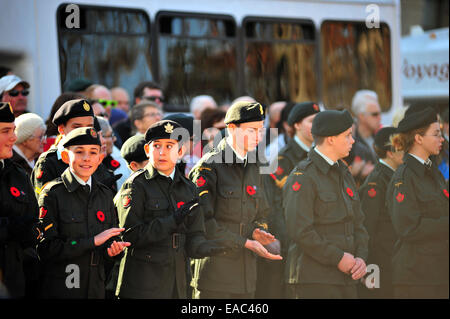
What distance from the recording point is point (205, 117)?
7.41 metres

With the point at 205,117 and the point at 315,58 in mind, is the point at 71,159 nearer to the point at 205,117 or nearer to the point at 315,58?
the point at 205,117

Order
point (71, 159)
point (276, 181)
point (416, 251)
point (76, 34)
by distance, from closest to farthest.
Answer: point (71, 159) < point (416, 251) < point (276, 181) < point (76, 34)

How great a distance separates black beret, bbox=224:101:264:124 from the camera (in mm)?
5508

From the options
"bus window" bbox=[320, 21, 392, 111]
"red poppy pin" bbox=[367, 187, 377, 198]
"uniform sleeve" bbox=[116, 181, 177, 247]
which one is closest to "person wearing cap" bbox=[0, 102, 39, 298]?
"uniform sleeve" bbox=[116, 181, 177, 247]

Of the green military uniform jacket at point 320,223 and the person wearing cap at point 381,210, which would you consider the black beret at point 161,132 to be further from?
the person wearing cap at point 381,210

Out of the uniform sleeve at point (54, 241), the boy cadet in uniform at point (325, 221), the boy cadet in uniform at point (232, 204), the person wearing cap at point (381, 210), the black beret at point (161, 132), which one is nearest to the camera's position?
the uniform sleeve at point (54, 241)

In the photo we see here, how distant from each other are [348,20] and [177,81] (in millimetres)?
2808

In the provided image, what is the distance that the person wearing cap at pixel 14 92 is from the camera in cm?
662

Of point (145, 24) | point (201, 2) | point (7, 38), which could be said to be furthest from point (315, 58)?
point (7, 38)

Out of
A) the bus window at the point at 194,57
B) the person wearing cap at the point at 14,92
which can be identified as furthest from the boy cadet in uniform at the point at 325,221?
the bus window at the point at 194,57

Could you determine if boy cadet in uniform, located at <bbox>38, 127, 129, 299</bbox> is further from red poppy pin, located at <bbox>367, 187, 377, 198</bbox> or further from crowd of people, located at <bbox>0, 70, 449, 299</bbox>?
red poppy pin, located at <bbox>367, 187, 377, 198</bbox>

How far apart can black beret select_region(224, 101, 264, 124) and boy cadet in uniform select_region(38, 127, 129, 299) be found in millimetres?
1072

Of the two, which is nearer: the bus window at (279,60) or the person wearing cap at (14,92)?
the person wearing cap at (14,92)
